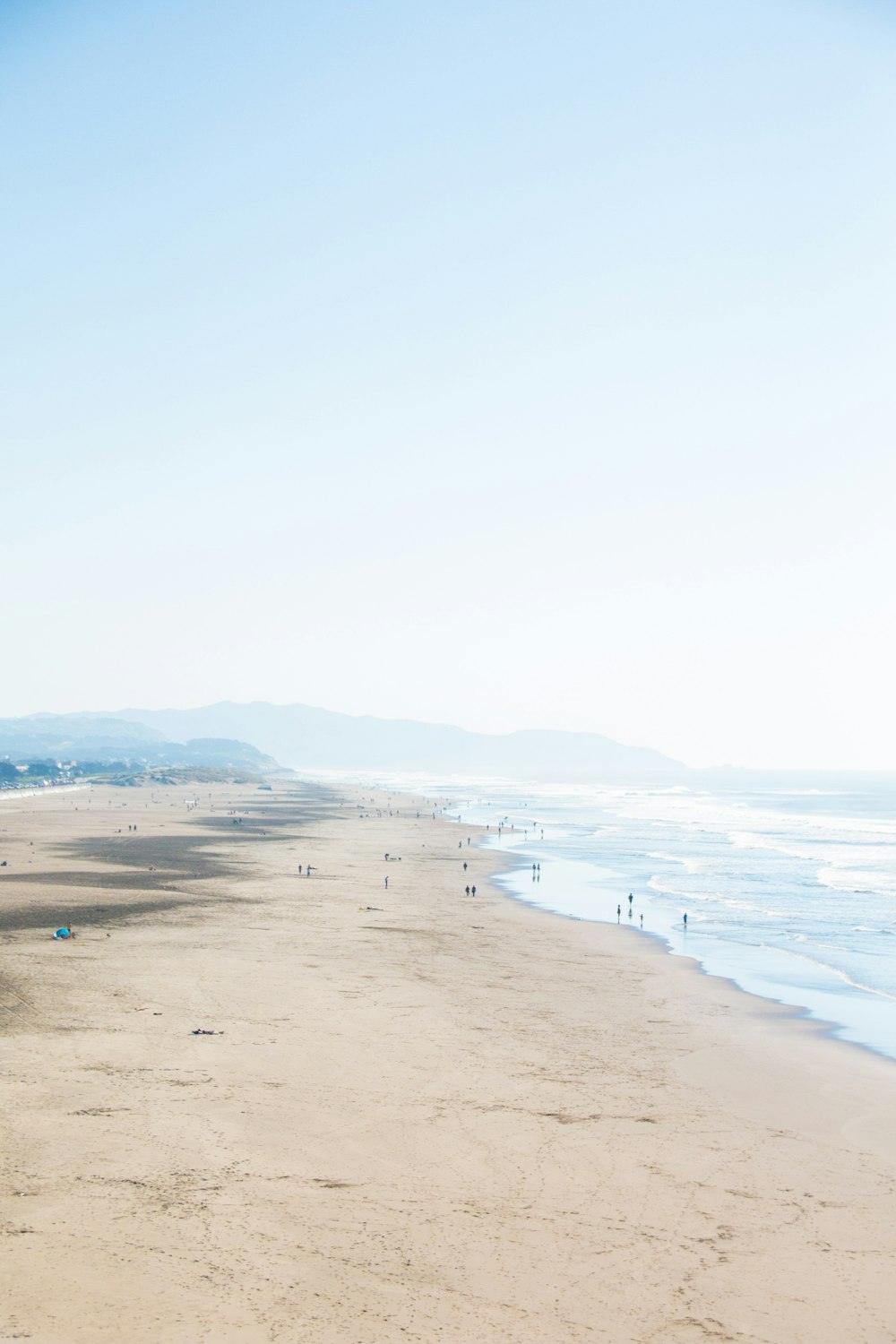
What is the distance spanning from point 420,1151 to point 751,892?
43674 mm

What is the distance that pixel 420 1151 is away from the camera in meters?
16.1

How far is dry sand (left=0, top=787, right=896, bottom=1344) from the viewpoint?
1154 cm

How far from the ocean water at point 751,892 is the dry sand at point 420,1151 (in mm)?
3916

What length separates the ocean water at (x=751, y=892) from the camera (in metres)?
32.5

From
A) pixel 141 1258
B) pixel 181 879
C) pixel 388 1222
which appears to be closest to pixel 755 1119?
pixel 388 1222

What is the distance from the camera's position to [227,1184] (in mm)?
14266

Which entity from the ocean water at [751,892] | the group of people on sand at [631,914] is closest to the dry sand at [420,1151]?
the ocean water at [751,892]

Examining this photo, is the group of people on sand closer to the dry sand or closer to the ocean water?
the ocean water

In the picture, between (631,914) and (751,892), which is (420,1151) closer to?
(631,914)

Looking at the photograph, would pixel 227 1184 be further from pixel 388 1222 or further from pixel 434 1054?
pixel 434 1054

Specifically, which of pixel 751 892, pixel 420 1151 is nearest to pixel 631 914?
pixel 751 892

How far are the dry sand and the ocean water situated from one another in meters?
3.92

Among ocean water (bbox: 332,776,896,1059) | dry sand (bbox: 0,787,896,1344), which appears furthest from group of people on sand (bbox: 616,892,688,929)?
dry sand (bbox: 0,787,896,1344)

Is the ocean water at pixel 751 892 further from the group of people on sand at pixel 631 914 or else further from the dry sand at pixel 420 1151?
the dry sand at pixel 420 1151
